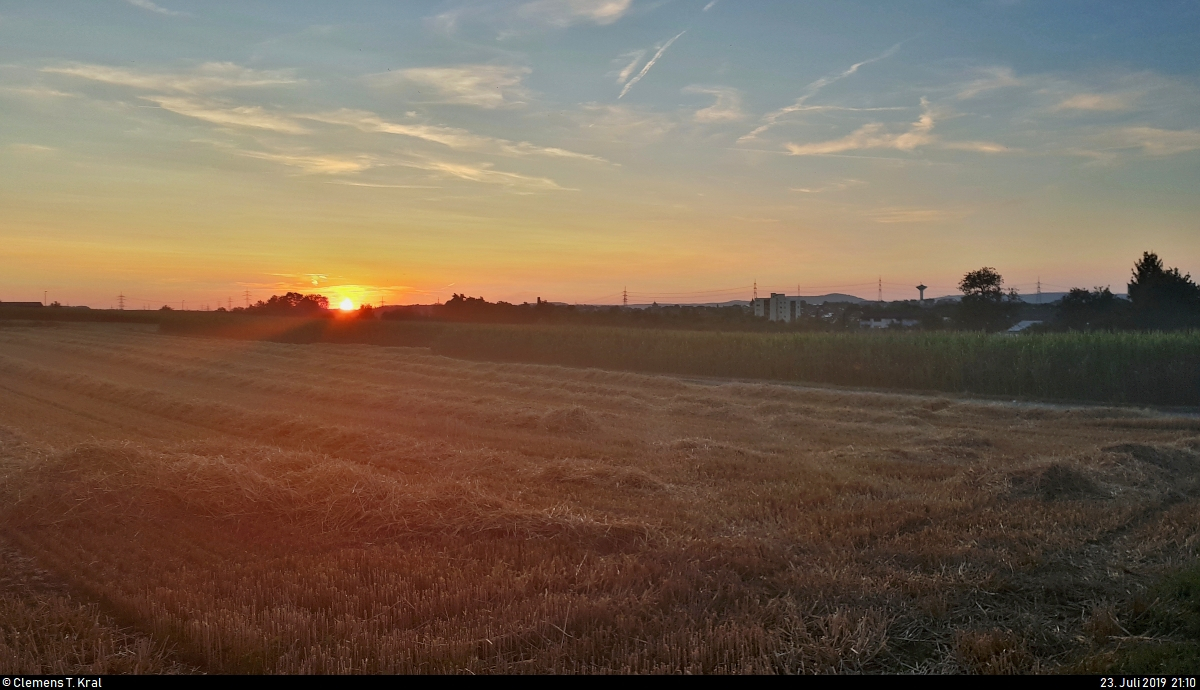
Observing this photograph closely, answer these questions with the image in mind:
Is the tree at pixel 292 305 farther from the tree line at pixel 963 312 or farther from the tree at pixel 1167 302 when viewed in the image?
the tree at pixel 1167 302

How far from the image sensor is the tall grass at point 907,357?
21.5 m

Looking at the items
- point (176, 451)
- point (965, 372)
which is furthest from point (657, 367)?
point (176, 451)

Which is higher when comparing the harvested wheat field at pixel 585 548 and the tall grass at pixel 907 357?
the tall grass at pixel 907 357

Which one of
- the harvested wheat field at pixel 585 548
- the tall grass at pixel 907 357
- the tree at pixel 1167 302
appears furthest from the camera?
the tree at pixel 1167 302

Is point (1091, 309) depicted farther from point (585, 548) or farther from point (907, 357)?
point (585, 548)

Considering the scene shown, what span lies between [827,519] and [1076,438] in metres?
8.27

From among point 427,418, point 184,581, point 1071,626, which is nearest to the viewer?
point 1071,626

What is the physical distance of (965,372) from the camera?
2412 centimetres

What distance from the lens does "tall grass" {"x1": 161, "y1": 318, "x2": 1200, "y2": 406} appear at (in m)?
21.5

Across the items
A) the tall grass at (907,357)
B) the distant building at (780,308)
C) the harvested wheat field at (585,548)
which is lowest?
the harvested wheat field at (585,548)

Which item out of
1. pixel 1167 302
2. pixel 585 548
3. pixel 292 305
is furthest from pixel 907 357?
pixel 292 305

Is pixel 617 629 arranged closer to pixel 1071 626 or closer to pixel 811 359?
pixel 1071 626

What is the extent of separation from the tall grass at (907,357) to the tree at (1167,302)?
12772 millimetres

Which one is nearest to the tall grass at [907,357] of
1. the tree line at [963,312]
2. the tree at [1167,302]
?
the tree line at [963,312]
